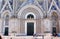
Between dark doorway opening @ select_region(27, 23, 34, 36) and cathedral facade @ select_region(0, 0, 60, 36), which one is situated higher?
cathedral facade @ select_region(0, 0, 60, 36)

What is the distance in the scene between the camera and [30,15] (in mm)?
17453

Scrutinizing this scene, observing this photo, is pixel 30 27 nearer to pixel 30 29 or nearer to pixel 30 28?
pixel 30 28

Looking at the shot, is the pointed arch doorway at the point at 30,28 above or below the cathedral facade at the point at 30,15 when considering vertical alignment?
below

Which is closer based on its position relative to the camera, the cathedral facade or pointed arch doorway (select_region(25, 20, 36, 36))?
the cathedral facade

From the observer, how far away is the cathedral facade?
1652 centimetres

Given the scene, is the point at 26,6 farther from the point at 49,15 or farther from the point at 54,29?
the point at 54,29

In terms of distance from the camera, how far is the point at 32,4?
55.3 ft

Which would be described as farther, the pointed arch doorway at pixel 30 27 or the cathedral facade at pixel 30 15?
the pointed arch doorway at pixel 30 27

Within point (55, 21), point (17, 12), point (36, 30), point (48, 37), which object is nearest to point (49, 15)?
point (55, 21)

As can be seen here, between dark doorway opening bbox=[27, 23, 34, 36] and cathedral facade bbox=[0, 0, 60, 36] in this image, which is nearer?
cathedral facade bbox=[0, 0, 60, 36]

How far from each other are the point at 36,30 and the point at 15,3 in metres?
4.81

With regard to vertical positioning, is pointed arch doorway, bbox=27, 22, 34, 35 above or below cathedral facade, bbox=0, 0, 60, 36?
below

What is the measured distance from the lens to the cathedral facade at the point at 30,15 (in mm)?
16516

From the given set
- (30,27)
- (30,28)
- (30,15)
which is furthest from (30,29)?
(30,15)
